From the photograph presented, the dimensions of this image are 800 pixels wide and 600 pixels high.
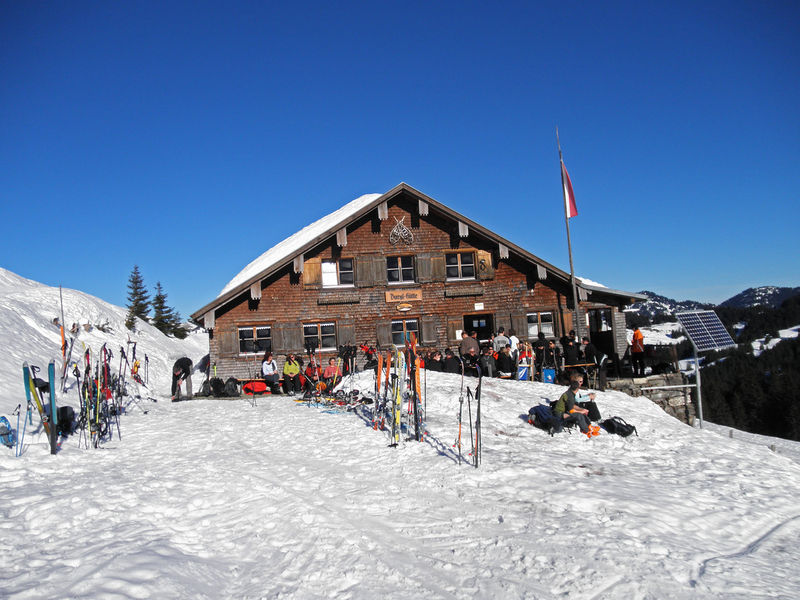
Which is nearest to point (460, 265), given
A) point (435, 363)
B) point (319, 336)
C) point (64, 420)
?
point (435, 363)

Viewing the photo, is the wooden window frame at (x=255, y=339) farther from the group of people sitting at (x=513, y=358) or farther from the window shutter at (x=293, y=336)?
the group of people sitting at (x=513, y=358)

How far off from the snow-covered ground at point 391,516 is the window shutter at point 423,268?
10.7 m

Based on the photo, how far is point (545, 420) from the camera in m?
11.7

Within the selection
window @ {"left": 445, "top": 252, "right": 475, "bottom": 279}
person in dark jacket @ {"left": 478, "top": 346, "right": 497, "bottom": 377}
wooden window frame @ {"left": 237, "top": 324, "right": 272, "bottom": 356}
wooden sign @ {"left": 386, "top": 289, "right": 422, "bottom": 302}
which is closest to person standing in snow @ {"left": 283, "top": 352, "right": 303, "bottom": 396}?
wooden window frame @ {"left": 237, "top": 324, "right": 272, "bottom": 356}

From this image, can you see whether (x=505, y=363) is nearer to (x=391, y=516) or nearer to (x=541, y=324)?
(x=541, y=324)

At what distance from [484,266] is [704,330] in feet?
27.3

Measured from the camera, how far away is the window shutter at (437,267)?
21.8m

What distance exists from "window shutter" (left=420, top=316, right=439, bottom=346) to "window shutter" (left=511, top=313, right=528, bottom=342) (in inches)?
125

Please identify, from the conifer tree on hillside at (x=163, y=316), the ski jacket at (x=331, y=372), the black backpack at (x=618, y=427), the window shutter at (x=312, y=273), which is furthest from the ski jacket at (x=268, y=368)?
the conifer tree on hillside at (x=163, y=316)

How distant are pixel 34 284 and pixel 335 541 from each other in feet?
138

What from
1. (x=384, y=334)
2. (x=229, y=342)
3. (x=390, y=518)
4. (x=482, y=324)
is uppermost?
(x=482, y=324)

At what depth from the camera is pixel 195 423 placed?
12516 mm

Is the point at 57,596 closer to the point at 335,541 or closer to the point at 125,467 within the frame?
the point at 335,541

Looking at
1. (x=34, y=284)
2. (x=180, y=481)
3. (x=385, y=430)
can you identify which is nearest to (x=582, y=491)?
(x=385, y=430)
